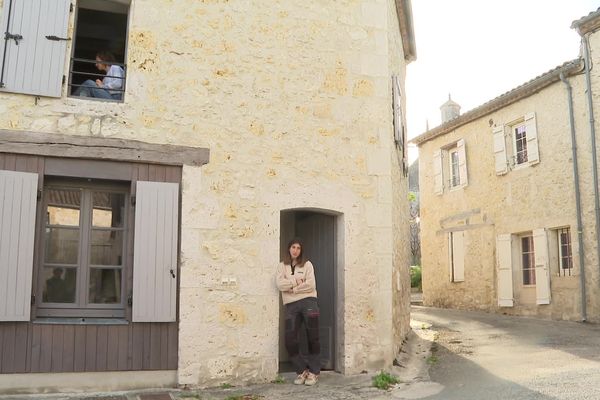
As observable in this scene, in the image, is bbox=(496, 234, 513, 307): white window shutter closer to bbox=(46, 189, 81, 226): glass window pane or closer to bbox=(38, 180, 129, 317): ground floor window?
bbox=(38, 180, 129, 317): ground floor window

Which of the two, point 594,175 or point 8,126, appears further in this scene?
point 594,175

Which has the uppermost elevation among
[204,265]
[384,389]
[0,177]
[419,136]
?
[419,136]

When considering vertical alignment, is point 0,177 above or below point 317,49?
below

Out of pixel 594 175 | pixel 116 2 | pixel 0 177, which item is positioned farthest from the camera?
pixel 594 175

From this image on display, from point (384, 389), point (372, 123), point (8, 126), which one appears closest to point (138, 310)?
point (8, 126)

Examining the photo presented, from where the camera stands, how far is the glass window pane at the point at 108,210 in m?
6.09

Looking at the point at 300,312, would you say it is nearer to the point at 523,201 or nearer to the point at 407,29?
the point at 407,29

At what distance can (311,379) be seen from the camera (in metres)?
6.11

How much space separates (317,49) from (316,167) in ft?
4.50

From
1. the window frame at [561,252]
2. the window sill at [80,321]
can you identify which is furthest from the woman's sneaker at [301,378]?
the window frame at [561,252]

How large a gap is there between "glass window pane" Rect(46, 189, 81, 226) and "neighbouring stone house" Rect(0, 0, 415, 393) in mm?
16

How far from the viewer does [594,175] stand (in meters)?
11.1

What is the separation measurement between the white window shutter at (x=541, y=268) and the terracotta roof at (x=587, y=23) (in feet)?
12.9

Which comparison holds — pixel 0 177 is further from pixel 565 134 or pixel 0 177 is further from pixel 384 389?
pixel 565 134
